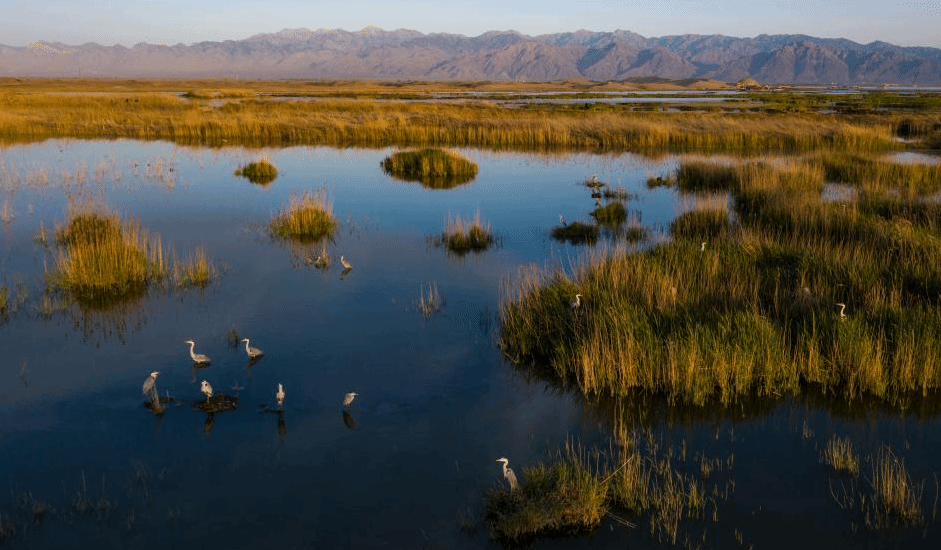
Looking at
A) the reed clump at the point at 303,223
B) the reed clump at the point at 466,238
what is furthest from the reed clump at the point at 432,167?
the reed clump at the point at 466,238

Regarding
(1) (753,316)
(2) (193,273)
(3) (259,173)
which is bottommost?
(2) (193,273)

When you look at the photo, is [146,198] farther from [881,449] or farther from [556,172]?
[881,449]

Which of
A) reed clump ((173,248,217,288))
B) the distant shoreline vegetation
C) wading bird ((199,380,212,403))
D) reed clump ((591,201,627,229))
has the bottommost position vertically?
wading bird ((199,380,212,403))

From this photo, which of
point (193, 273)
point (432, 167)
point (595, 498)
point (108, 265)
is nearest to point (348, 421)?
point (595, 498)

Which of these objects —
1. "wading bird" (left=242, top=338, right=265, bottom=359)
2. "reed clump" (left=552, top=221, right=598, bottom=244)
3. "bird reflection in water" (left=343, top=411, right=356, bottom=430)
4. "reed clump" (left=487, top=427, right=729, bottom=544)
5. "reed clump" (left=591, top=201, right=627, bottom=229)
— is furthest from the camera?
"reed clump" (left=591, top=201, right=627, bottom=229)

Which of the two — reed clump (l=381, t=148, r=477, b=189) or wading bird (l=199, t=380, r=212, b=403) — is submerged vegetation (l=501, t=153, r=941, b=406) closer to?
wading bird (l=199, t=380, r=212, b=403)

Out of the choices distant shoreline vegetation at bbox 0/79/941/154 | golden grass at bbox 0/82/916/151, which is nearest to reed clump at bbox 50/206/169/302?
distant shoreline vegetation at bbox 0/79/941/154

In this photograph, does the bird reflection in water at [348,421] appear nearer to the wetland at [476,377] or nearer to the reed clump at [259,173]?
the wetland at [476,377]

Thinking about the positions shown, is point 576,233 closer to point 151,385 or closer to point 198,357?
point 198,357

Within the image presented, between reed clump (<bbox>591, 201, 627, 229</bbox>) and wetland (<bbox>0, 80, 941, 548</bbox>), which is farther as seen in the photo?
reed clump (<bbox>591, 201, 627, 229</bbox>)
